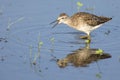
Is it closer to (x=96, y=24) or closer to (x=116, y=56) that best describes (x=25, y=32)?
(x=96, y=24)

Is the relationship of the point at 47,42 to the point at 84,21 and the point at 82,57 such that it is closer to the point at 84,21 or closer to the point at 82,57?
the point at 82,57

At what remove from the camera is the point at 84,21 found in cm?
1271

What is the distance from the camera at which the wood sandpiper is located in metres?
12.6

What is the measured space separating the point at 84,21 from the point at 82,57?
6.28 feet

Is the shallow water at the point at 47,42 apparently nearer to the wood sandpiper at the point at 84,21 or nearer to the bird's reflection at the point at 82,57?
the bird's reflection at the point at 82,57

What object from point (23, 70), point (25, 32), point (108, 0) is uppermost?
point (108, 0)

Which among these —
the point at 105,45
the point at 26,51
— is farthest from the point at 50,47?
the point at 105,45

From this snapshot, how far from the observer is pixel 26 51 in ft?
36.6

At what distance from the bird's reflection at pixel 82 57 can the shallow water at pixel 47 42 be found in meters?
0.06

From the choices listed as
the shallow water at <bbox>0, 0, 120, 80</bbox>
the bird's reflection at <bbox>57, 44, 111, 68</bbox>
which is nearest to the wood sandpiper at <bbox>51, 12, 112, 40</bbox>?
the shallow water at <bbox>0, 0, 120, 80</bbox>

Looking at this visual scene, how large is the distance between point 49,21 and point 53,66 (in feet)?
9.90

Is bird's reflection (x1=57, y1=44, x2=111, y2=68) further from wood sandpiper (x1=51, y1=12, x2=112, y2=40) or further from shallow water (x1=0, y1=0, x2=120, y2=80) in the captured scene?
wood sandpiper (x1=51, y1=12, x2=112, y2=40)

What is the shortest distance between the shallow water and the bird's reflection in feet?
0.20

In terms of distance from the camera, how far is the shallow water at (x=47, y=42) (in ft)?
32.9
